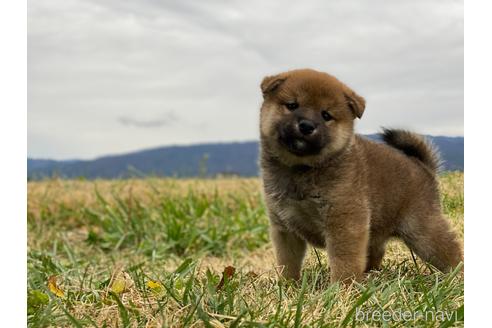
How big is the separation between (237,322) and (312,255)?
1312mm

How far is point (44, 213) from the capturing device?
7.16m

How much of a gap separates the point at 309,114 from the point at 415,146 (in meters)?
0.74

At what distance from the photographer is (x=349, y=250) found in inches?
127

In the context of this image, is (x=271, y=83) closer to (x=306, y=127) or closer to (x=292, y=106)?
(x=292, y=106)

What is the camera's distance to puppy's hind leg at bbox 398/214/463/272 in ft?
11.0

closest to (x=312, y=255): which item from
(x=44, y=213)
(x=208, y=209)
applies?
(x=208, y=209)

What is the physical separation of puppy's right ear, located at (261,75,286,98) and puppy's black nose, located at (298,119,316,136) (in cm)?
27

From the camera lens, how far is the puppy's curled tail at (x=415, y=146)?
11.3 feet

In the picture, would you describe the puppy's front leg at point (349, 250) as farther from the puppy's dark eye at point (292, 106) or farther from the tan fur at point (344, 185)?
the puppy's dark eye at point (292, 106)

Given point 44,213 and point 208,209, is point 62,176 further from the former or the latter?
point 208,209

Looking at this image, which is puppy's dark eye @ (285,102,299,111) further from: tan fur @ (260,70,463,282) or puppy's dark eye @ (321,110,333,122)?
puppy's dark eye @ (321,110,333,122)

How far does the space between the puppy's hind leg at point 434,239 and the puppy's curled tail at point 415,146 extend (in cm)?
29

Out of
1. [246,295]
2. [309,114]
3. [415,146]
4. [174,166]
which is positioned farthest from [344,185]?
[174,166]

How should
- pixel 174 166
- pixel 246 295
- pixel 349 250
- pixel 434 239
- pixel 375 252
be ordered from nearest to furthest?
pixel 246 295 < pixel 349 250 < pixel 434 239 < pixel 375 252 < pixel 174 166
